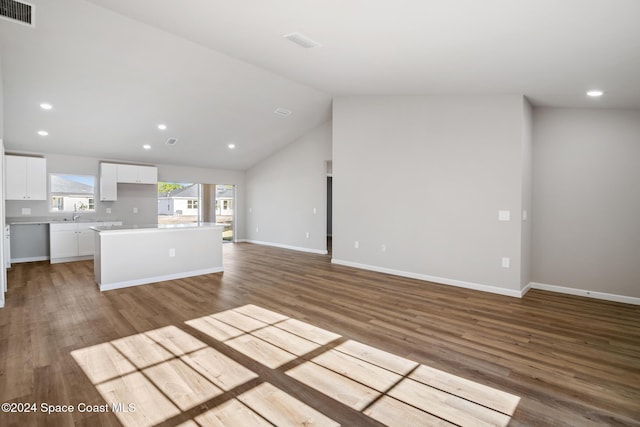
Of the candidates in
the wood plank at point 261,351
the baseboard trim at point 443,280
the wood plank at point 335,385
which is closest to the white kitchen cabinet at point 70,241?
the baseboard trim at point 443,280

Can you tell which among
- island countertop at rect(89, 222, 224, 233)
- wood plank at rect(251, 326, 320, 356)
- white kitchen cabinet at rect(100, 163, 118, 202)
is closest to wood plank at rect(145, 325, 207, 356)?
wood plank at rect(251, 326, 320, 356)

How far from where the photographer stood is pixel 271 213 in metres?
9.19

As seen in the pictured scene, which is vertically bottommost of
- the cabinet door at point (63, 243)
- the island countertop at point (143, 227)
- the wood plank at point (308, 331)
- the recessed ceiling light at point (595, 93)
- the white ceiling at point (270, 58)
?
the wood plank at point (308, 331)

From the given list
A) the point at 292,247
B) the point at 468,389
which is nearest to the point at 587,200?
the point at 468,389

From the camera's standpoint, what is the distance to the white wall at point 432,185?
4359mm

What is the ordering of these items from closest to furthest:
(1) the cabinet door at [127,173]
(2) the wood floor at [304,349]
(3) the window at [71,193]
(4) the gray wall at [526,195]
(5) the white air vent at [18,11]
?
(2) the wood floor at [304,349], (5) the white air vent at [18,11], (4) the gray wall at [526,195], (3) the window at [71,193], (1) the cabinet door at [127,173]

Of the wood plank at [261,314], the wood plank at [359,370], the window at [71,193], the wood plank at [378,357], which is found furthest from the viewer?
the window at [71,193]

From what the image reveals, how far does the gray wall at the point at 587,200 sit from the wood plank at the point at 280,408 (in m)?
4.33

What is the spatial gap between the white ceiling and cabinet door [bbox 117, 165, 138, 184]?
0.79 meters

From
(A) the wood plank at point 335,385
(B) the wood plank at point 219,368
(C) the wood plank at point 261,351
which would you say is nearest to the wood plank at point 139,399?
(B) the wood plank at point 219,368

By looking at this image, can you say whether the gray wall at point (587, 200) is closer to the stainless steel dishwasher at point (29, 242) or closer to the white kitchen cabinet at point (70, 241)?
the white kitchen cabinet at point (70, 241)

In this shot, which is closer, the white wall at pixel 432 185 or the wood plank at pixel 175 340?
the wood plank at pixel 175 340

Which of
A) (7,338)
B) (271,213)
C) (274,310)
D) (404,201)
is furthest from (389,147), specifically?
(7,338)

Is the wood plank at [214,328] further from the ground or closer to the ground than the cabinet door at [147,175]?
closer to the ground
